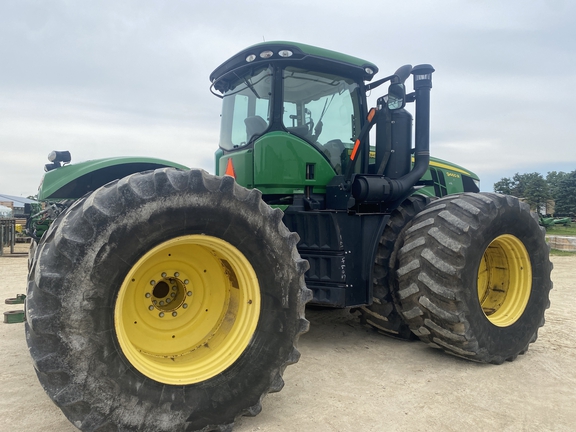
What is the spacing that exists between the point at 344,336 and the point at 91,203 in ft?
10.7

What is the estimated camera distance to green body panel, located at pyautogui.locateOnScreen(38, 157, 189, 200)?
410cm

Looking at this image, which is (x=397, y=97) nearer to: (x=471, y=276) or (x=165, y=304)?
(x=471, y=276)

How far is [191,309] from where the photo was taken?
303 centimetres

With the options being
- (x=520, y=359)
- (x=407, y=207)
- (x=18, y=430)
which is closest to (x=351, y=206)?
(x=407, y=207)

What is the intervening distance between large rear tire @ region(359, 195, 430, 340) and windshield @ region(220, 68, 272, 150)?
1580 mm

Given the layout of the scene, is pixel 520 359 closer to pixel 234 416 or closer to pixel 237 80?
pixel 234 416

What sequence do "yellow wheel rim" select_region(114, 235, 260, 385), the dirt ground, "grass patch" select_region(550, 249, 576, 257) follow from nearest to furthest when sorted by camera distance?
"yellow wheel rim" select_region(114, 235, 260, 385) < the dirt ground < "grass patch" select_region(550, 249, 576, 257)

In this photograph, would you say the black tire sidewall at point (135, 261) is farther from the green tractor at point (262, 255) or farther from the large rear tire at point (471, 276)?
the large rear tire at point (471, 276)

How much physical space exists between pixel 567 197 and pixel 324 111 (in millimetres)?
45865

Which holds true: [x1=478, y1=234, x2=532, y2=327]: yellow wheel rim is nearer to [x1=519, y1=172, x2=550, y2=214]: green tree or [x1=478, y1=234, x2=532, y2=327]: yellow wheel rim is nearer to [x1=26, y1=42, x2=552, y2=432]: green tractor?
[x1=26, y1=42, x2=552, y2=432]: green tractor

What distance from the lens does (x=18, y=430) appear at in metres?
2.72

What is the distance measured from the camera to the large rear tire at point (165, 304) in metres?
2.23

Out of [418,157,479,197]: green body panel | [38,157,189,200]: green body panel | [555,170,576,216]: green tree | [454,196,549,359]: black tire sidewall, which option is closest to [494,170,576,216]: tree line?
[555,170,576,216]: green tree

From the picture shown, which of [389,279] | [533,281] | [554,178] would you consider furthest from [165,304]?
[554,178]
